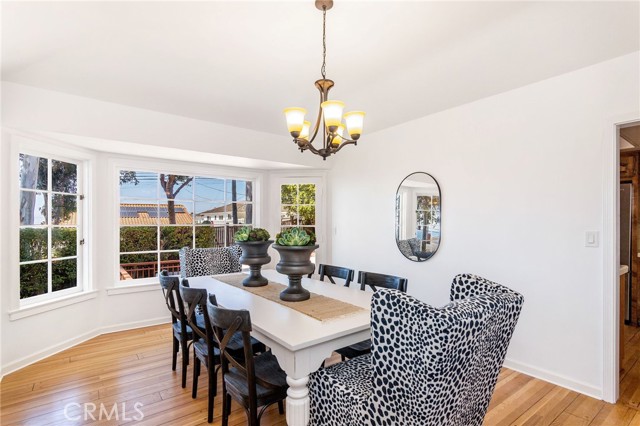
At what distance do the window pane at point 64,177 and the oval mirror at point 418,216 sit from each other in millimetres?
3600

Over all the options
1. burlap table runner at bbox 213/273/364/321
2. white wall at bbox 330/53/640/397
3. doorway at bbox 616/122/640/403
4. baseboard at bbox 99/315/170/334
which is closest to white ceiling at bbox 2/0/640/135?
white wall at bbox 330/53/640/397

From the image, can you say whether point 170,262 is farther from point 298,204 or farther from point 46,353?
point 298,204

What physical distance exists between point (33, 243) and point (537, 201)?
4519mm

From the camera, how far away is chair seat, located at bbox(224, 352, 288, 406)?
163 centimetres

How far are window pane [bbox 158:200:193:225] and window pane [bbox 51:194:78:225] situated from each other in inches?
34.1

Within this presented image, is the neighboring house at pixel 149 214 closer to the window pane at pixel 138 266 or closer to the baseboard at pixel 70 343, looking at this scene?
the window pane at pixel 138 266

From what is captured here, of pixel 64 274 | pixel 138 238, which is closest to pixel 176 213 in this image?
pixel 138 238

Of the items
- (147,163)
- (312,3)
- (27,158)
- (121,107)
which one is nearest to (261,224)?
(147,163)

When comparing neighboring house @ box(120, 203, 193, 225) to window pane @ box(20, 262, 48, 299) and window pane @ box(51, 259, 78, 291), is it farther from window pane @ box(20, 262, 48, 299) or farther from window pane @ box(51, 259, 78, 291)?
window pane @ box(20, 262, 48, 299)

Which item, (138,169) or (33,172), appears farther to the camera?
(138,169)

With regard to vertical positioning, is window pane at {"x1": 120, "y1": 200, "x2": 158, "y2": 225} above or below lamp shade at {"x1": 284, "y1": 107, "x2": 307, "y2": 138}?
below

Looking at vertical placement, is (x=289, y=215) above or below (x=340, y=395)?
above

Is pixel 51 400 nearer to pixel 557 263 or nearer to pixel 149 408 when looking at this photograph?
pixel 149 408

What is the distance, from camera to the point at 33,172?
3.03 m
